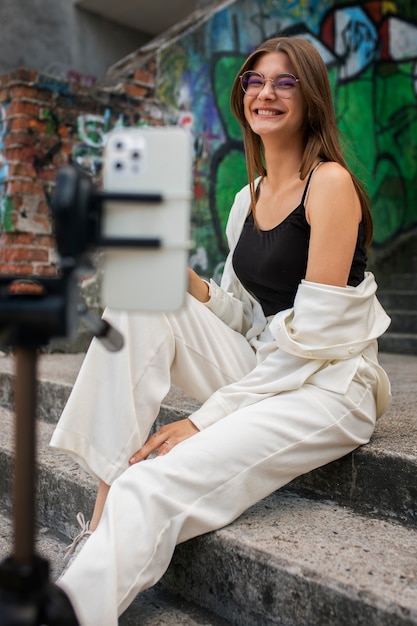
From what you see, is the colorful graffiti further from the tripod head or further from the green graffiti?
the tripod head

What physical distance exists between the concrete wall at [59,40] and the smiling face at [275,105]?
19.9 ft

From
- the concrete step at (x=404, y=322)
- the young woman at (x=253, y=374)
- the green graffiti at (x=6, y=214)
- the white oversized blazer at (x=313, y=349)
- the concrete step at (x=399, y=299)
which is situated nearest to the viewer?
the young woman at (x=253, y=374)

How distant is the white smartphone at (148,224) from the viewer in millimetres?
985

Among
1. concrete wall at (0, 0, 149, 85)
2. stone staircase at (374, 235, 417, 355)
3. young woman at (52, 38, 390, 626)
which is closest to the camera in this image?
young woman at (52, 38, 390, 626)

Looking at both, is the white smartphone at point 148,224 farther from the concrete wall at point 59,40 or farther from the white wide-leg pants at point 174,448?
the concrete wall at point 59,40

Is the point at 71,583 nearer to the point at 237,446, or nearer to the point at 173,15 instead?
the point at 237,446

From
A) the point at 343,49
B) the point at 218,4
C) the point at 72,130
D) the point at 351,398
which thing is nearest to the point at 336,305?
the point at 351,398

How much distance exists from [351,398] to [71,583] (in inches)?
33.1

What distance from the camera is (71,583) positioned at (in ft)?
4.61

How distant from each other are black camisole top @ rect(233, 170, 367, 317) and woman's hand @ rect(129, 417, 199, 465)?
49cm

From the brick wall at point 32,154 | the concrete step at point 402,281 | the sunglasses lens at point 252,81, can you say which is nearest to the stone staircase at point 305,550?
the sunglasses lens at point 252,81

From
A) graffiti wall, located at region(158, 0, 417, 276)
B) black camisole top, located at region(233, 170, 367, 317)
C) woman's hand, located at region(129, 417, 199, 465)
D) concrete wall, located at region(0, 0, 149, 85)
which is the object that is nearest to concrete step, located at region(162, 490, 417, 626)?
woman's hand, located at region(129, 417, 199, 465)

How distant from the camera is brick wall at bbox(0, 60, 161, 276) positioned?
428 cm

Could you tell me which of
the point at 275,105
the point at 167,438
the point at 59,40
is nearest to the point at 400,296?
the point at 275,105
